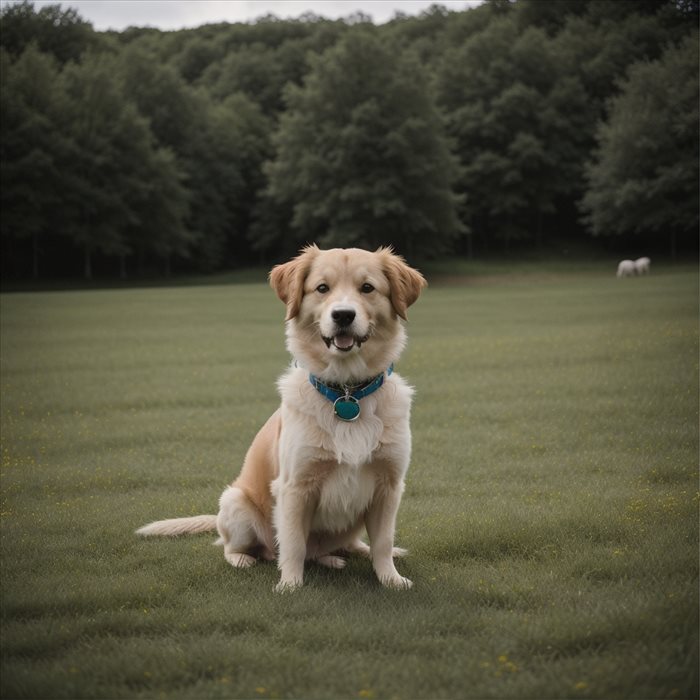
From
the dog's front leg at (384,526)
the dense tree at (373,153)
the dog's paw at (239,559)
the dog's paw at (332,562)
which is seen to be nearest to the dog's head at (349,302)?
the dog's front leg at (384,526)

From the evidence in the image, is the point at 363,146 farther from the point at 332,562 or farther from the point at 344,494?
the point at 344,494

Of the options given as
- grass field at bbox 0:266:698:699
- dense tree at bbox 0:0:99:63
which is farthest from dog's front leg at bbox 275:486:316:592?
dense tree at bbox 0:0:99:63

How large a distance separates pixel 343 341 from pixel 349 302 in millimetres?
266

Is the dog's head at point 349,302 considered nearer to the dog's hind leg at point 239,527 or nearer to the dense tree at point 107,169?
the dog's hind leg at point 239,527

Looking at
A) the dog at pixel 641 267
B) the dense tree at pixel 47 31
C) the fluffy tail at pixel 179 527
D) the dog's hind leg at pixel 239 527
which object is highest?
the dense tree at pixel 47 31

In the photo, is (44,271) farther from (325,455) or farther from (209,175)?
(325,455)

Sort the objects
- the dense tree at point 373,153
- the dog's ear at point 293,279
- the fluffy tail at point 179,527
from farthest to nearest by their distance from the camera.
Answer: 1. the dense tree at point 373,153
2. the fluffy tail at point 179,527
3. the dog's ear at point 293,279

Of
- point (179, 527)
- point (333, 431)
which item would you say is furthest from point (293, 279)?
point (179, 527)

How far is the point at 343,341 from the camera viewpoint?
494cm

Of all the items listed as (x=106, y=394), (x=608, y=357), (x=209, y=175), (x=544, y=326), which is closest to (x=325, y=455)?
(x=106, y=394)

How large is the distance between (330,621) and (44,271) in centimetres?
5454

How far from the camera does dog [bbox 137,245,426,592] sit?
4848 millimetres

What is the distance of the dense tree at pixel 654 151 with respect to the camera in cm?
4700

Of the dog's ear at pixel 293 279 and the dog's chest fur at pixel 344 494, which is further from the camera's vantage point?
the dog's ear at pixel 293 279
